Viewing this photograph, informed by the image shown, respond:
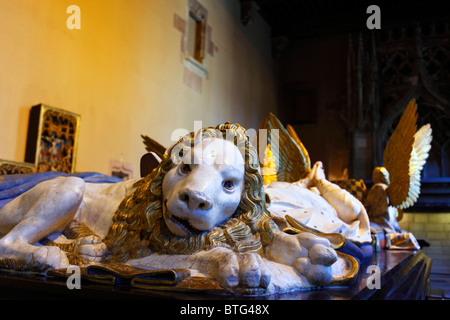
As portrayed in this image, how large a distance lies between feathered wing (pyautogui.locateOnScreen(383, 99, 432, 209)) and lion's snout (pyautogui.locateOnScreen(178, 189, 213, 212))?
7.25 ft

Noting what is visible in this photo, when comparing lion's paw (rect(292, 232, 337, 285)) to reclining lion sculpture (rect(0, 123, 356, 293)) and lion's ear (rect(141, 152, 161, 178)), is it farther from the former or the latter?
lion's ear (rect(141, 152, 161, 178))

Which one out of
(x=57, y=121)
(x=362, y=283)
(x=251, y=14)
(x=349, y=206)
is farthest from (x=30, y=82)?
(x=251, y=14)

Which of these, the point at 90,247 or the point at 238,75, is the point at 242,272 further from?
the point at 238,75

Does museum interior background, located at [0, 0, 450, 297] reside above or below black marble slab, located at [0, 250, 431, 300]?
above

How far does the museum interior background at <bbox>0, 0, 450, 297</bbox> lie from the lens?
11.8 ft

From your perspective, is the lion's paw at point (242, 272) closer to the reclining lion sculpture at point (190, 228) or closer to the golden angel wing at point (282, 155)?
the reclining lion sculpture at point (190, 228)

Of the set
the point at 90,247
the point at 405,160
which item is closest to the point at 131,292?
the point at 90,247

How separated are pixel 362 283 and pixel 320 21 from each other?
862 cm

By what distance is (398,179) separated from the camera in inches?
122

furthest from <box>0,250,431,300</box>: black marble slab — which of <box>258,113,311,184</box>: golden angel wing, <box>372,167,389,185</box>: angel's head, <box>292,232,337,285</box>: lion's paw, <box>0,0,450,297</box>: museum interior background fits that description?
<box>0,0,450,297</box>: museum interior background

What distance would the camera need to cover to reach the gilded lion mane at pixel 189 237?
1119 millimetres

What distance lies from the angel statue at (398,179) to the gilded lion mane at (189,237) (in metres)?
2.00

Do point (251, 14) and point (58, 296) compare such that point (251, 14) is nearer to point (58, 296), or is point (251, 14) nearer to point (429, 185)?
point (429, 185)

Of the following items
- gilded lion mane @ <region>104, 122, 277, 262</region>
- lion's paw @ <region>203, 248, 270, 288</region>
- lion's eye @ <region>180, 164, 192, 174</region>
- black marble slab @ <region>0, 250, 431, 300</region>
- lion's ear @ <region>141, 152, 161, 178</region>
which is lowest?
black marble slab @ <region>0, 250, 431, 300</region>
